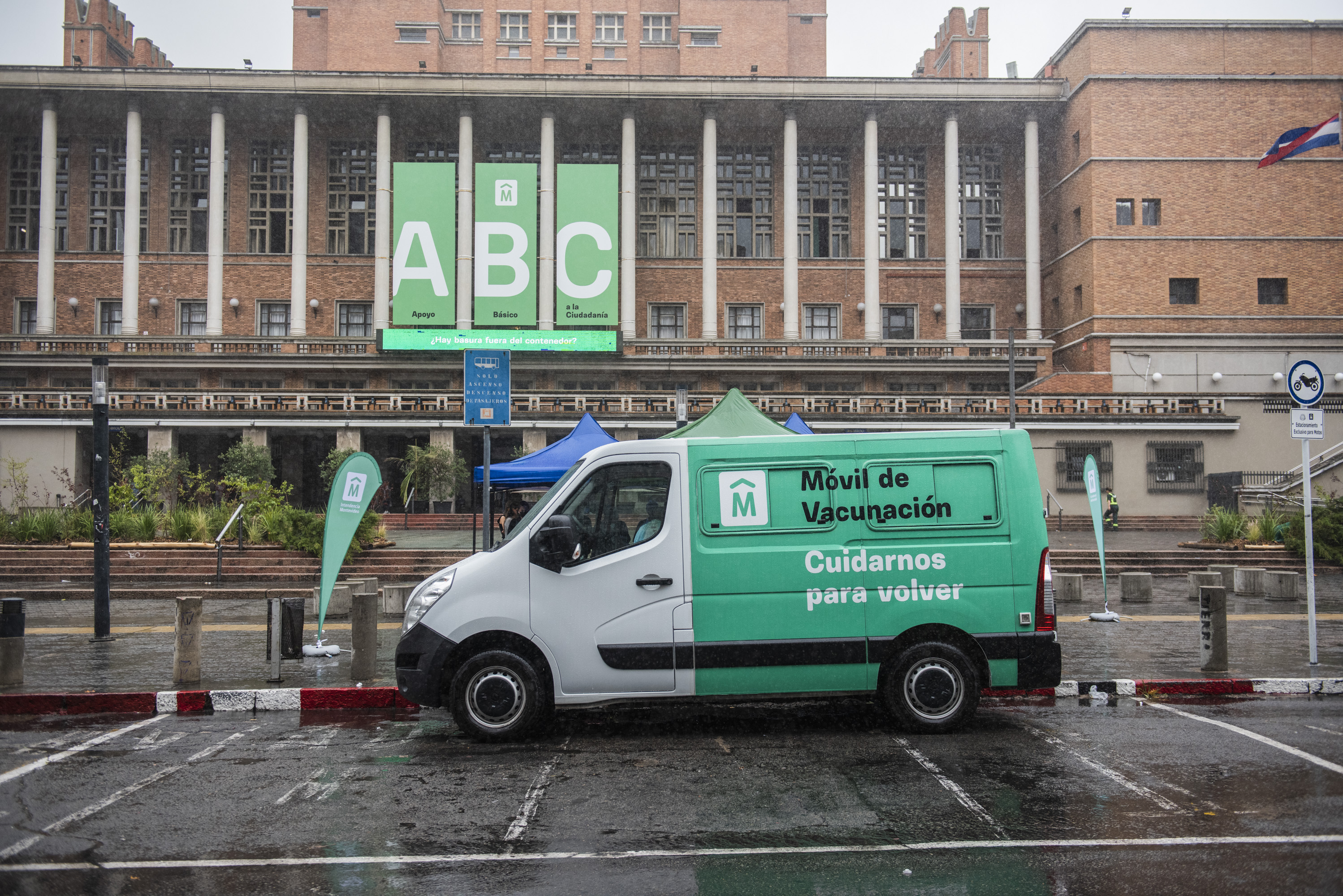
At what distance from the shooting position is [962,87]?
43062 millimetres

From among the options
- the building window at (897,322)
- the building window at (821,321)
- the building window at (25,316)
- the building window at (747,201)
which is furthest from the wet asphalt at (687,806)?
the building window at (25,316)

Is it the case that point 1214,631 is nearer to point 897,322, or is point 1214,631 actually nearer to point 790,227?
point 790,227

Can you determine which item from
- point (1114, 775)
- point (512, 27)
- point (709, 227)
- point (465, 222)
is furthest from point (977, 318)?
point (1114, 775)

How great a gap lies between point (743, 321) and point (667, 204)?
7.05 metres

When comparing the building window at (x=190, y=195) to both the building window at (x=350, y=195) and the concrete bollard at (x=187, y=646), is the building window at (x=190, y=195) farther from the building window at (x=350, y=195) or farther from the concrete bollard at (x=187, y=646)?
the concrete bollard at (x=187, y=646)

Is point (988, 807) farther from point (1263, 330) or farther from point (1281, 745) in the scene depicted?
point (1263, 330)

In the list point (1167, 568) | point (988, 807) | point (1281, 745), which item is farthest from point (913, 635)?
point (1167, 568)

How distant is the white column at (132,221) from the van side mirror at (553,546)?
138 feet

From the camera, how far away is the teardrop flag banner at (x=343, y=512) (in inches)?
425

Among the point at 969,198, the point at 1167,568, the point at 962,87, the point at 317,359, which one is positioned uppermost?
the point at 962,87

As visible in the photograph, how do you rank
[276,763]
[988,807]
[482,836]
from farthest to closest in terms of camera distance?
1. [276,763]
2. [988,807]
3. [482,836]

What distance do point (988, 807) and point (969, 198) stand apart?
46146 millimetres

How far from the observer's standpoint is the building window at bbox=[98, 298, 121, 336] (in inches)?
1763

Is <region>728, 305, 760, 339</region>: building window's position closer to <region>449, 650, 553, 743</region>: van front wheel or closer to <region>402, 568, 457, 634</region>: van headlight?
<region>402, 568, 457, 634</region>: van headlight
